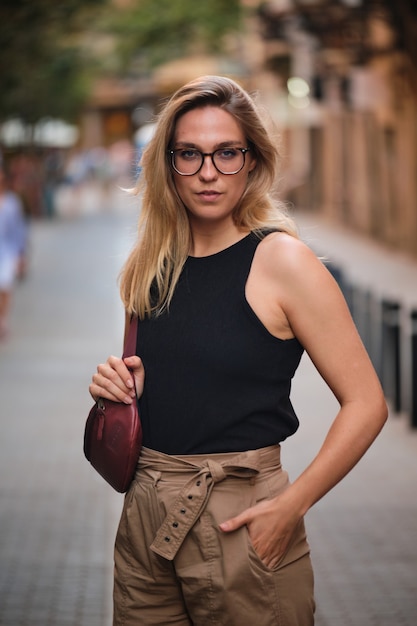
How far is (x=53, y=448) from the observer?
9.34 meters

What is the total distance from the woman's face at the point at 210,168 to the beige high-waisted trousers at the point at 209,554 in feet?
1.85

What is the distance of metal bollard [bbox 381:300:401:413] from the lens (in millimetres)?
10344

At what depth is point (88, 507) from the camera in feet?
25.1

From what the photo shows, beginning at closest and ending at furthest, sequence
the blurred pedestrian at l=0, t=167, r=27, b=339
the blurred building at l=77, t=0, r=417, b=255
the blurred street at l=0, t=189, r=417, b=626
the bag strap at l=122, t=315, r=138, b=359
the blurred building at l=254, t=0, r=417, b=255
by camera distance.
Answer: the bag strap at l=122, t=315, r=138, b=359 → the blurred street at l=0, t=189, r=417, b=626 → the blurred pedestrian at l=0, t=167, r=27, b=339 → the blurred building at l=254, t=0, r=417, b=255 → the blurred building at l=77, t=0, r=417, b=255

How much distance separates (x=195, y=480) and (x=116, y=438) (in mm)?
216

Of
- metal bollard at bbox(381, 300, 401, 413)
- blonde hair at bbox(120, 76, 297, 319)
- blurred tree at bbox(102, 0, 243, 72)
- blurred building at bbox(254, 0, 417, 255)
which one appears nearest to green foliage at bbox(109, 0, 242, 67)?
blurred tree at bbox(102, 0, 243, 72)

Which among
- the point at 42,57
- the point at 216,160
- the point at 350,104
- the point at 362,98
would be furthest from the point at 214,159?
the point at 42,57

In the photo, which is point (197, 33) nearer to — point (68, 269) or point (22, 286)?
point (68, 269)

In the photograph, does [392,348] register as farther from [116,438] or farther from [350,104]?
[350,104]

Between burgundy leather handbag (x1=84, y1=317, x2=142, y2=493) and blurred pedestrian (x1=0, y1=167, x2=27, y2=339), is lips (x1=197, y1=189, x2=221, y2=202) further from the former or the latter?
blurred pedestrian (x1=0, y1=167, x2=27, y2=339)

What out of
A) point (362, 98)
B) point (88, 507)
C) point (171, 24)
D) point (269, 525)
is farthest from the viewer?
point (171, 24)

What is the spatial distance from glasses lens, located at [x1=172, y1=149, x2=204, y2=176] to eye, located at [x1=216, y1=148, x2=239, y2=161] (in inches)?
1.6

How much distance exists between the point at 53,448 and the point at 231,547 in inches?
261

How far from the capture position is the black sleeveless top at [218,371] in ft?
9.42
